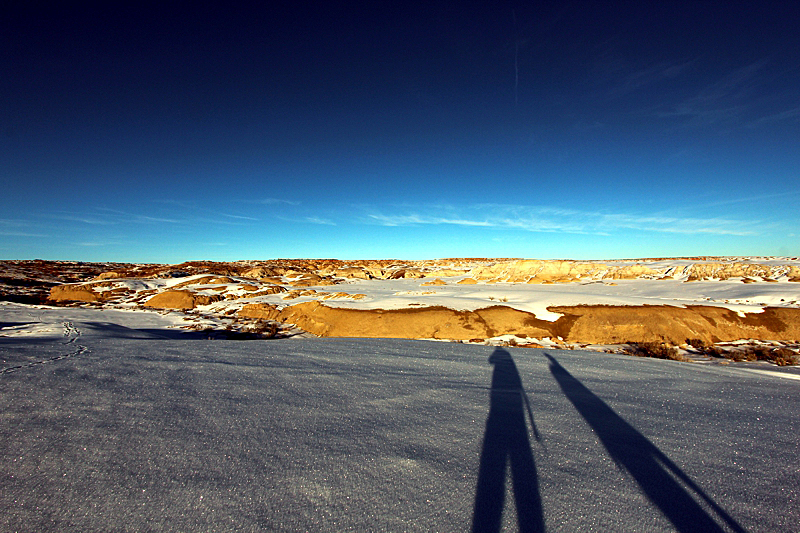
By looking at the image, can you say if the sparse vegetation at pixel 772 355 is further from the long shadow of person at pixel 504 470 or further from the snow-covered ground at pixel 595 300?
the long shadow of person at pixel 504 470

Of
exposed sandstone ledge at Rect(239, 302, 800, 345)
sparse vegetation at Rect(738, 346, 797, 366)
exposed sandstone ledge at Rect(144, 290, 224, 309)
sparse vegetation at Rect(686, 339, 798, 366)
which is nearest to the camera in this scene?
sparse vegetation at Rect(738, 346, 797, 366)

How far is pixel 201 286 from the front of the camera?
943 inches

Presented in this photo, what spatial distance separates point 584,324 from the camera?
442 inches

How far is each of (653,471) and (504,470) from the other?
1.26m

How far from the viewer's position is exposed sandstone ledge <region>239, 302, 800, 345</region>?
1060cm

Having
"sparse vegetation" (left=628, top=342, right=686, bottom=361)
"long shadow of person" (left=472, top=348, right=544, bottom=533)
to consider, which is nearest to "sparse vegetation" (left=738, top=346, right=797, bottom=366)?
"sparse vegetation" (left=628, top=342, right=686, bottom=361)

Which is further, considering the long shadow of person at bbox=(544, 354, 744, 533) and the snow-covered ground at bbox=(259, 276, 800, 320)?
the snow-covered ground at bbox=(259, 276, 800, 320)

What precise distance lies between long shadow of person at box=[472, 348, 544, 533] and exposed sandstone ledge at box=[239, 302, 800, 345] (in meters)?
7.03

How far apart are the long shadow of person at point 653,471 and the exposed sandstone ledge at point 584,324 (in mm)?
7012

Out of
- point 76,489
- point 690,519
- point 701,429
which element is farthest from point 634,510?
point 76,489

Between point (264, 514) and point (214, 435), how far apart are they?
1175 mm

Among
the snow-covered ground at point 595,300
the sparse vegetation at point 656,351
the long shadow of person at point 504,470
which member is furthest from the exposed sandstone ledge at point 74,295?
the sparse vegetation at point 656,351

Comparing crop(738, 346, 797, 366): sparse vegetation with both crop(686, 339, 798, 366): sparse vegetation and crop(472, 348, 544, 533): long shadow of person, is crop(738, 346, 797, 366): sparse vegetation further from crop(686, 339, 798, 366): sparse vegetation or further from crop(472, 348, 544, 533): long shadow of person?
crop(472, 348, 544, 533): long shadow of person

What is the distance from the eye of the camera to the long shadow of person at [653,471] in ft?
7.26
